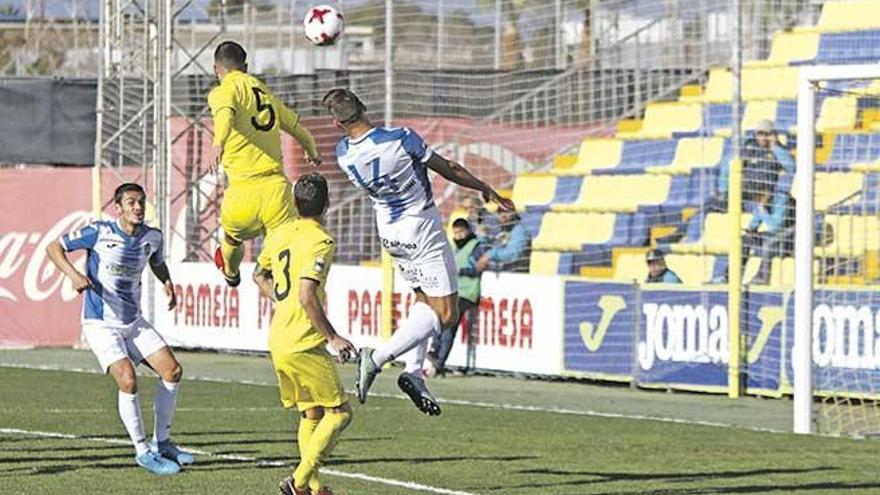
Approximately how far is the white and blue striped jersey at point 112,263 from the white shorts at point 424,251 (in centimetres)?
217

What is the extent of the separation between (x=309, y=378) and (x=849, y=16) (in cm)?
1732

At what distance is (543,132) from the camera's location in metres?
31.0

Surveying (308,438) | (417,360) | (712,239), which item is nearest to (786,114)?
(712,239)

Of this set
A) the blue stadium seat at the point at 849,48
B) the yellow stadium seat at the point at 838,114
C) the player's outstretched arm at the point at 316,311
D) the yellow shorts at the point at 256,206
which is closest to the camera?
the player's outstretched arm at the point at 316,311

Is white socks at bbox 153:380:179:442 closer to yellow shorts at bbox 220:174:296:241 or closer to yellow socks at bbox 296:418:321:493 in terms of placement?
yellow shorts at bbox 220:174:296:241

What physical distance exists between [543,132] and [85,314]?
15.9 meters

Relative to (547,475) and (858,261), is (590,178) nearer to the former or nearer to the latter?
(858,261)

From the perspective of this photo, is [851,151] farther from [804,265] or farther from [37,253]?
[37,253]

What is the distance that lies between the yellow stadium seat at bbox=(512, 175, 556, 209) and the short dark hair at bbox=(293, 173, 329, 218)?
17.0 metres

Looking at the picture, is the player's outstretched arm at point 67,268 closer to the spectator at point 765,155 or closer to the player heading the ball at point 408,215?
the player heading the ball at point 408,215

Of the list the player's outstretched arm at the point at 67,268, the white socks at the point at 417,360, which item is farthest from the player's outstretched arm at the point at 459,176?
the player's outstretched arm at the point at 67,268

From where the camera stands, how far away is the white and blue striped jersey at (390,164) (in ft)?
45.6

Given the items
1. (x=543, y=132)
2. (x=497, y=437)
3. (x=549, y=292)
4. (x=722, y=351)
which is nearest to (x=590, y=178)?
(x=543, y=132)

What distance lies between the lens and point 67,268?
1535 cm
